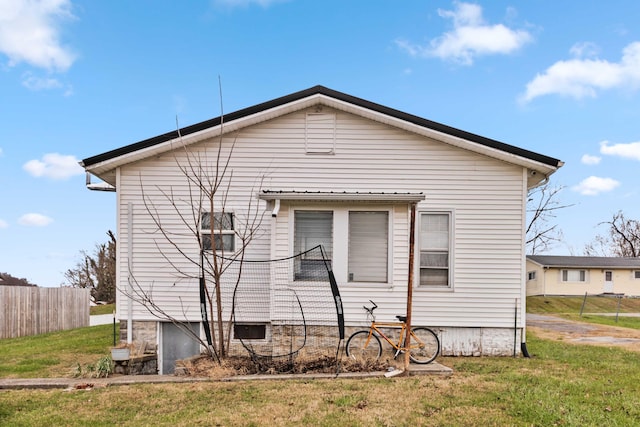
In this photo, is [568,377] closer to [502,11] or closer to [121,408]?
[121,408]

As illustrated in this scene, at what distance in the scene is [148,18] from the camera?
41.7ft

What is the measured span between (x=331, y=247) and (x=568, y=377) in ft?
13.4

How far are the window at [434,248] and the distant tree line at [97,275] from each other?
2440cm

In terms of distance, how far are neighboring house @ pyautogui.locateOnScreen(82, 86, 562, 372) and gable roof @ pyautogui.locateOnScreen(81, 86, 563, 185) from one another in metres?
0.02

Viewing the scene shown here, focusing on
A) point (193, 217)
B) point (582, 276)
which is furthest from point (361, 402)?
point (582, 276)

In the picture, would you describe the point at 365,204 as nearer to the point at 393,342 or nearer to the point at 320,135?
the point at 320,135

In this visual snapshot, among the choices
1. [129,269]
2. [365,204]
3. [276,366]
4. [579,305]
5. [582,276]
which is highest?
[365,204]

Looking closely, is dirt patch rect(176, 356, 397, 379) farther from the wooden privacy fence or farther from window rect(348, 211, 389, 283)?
the wooden privacy fence

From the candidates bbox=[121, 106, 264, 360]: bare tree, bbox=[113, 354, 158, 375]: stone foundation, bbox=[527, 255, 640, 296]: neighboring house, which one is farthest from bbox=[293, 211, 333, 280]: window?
bbox=[527, 255, 640, 296]: neighboring house

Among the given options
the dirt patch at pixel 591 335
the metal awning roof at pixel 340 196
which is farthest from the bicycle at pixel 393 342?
the dirt patch at pixel 591 335

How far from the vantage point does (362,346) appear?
27.8 feet

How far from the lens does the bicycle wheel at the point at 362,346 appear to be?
829cm

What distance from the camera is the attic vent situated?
29.9 ft

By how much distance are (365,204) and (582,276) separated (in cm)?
3256
